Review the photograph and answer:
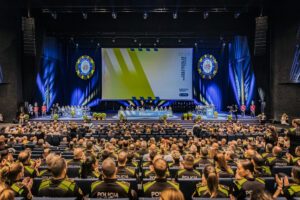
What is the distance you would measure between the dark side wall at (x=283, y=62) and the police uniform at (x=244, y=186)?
13.8m

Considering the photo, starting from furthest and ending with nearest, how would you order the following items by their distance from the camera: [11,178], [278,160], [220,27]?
[220,27] < [278,160] < [11,178]

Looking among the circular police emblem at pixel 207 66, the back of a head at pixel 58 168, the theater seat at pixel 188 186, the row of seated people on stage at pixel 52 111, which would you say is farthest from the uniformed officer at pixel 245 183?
the circular police emblem at pixel 207 66

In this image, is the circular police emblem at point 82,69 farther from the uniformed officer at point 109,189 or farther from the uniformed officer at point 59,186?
the uniformed officer at point 109,189

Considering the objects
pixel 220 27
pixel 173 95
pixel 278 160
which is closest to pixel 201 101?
pixel 173 95

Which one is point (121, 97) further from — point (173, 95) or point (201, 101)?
point (201, 101)

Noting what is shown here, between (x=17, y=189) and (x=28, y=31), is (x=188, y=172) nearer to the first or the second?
(x=17, y=189)

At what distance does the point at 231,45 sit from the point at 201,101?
19.8ft

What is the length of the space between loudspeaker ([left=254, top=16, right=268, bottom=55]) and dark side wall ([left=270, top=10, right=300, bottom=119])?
1.76 meters

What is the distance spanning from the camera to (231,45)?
2591 cm

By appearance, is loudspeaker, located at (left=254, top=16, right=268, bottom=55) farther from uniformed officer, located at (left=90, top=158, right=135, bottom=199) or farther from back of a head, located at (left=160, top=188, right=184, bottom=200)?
back of a head, located at (left=160, top=188, right=184, bottom=200)

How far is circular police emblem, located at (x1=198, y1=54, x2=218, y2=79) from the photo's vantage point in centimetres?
2702

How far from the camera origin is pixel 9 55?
59.0ft

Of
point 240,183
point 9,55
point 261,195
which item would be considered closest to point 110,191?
point 240,183

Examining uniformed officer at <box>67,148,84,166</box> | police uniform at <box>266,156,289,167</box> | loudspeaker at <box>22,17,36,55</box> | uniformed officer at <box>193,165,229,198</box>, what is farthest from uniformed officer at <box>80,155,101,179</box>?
loudspeaker at <box>22,17,36,55</box>
